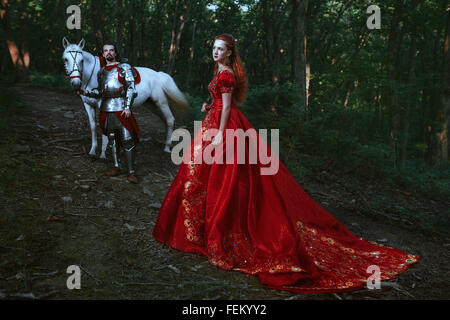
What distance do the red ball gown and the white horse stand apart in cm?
281

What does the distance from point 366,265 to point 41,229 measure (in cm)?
364

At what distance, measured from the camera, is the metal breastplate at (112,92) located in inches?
215

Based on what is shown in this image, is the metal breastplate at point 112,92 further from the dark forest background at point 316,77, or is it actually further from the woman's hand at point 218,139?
the dark forest background at point 316,77

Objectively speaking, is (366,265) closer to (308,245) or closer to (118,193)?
(308,245)

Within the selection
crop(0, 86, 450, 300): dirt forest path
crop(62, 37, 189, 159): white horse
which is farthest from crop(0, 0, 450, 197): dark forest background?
crop(62, 37, 189, 159): white horse

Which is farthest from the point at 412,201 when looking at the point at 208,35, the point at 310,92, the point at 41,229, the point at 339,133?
the point at 208,35

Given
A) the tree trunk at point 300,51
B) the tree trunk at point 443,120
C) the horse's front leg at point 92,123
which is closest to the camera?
the horse's front leg at point 92,123

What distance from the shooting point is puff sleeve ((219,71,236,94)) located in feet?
12.4

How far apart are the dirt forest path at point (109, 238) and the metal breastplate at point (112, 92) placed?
1220mm

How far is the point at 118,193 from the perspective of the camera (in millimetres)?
5461

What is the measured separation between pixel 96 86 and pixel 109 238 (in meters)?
3.07

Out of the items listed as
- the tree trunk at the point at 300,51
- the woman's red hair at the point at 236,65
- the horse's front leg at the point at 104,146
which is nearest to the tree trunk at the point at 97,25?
the horse's front leg at the point at 104,146

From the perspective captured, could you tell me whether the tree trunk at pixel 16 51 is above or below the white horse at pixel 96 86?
above

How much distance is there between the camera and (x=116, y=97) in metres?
5.55
